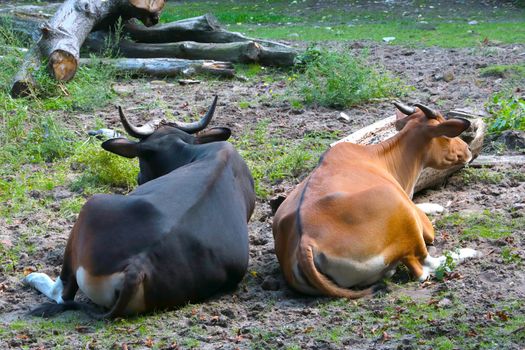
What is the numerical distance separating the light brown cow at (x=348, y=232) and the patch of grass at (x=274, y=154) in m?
1.68

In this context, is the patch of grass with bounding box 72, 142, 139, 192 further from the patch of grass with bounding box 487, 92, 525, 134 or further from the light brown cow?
the patch of grass with bounding box 487, 92, 525, 134

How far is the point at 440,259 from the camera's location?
20.8 ft

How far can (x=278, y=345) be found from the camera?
5.16 m

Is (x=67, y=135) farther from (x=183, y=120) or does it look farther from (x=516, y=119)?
(x=516, y=119)

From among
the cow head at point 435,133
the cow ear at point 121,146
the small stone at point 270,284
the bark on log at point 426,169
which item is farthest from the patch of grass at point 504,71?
the small stone at point 270,284

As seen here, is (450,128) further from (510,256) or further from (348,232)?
(348,232)

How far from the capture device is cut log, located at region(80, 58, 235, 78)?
488 inches

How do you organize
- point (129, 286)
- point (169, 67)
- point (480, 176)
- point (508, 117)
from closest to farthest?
point (129, 286)
point (480, 176)
point (508, 117)
point (169, 67)

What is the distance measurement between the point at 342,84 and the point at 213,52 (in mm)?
2742

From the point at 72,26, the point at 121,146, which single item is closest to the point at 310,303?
the point at 121,146

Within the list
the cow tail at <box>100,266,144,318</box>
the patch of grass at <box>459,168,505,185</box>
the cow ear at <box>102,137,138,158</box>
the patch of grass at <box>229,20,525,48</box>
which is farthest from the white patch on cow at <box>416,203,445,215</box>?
the patch of grass at <box>229,20,525,48</box>

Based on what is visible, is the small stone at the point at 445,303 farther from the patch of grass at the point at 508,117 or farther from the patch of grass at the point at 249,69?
the patch of grass at the point at 249,69

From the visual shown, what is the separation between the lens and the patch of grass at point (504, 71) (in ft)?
39.1

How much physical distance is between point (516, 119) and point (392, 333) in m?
4.70
